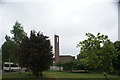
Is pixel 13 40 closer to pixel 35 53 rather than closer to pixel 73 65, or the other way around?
pixel 35 53

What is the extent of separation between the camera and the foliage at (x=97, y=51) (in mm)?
6703

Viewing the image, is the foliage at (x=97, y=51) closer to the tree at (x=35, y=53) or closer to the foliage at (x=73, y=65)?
the tree at (x=35, y=53)

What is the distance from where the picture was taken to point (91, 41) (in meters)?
6.73

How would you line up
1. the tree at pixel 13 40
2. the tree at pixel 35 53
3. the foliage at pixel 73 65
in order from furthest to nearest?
the foliage at pixel 73 65, the tree at pixel 13 40, the tree at pixel 35 53

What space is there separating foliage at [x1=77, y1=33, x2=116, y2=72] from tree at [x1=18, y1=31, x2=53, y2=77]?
14.9 ft

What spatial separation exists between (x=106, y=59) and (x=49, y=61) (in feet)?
16.5

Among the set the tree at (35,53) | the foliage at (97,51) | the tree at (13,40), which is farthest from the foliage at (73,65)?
the foliage at (97,51)

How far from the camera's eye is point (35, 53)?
11.1 metres

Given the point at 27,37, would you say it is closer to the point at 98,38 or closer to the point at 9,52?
the point at 9,52

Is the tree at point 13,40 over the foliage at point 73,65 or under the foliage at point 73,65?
over

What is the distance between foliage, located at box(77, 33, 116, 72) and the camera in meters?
6.70

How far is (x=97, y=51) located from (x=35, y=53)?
16.1ft

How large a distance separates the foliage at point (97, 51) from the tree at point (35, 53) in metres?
4.55

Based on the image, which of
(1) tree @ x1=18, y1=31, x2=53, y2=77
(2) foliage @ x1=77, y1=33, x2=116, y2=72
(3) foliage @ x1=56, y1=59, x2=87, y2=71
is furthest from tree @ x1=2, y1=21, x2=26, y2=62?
(2) foliage @ x1=77, y1=33, x2=116, y2=72
